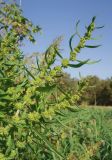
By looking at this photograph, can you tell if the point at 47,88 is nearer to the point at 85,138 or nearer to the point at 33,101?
the point at 33,101

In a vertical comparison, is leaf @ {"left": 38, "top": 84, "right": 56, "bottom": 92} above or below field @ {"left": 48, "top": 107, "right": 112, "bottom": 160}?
above

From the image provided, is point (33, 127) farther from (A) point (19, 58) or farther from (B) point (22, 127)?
(A) point (19, 58)

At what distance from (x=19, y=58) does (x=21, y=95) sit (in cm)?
44

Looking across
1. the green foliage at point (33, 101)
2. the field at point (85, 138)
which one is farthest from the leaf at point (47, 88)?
the field at point (85, 138)

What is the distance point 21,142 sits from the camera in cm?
212

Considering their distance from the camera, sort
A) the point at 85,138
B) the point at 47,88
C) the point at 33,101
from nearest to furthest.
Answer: the point at 47,88 < the point at 33,101 < the point at 85,138

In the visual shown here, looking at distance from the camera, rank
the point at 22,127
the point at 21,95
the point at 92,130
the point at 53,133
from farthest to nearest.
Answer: the point at 92,130, the point at 53,133, the point at 21,95, the point at 22,127

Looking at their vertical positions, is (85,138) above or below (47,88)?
below

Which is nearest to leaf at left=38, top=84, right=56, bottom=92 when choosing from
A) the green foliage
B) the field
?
the green foliage

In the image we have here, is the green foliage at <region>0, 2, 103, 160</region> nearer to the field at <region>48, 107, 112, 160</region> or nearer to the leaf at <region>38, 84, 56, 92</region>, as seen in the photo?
the leaf at <region>38, 84, 56, 92</region>

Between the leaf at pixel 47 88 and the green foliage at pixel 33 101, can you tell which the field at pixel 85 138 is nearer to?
the green foliage at pixel 33 101

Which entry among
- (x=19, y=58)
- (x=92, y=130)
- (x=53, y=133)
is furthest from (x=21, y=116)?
(x=92, y=130)

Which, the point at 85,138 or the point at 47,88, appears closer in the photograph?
the point at 47,88

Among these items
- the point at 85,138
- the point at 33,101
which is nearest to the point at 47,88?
the point at 33,101
